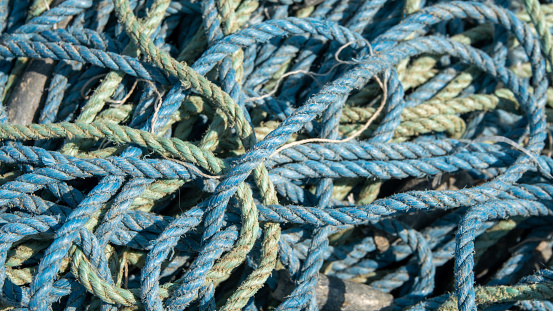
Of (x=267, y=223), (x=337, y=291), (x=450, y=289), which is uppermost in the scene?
(x=267, y=223)

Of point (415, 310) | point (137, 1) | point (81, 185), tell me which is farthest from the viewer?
point (137, 1)

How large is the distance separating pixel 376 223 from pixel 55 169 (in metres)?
1.31

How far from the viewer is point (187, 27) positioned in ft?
6.95

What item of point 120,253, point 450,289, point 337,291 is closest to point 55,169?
point 120,253

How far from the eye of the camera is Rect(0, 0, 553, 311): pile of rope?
65.0 inches

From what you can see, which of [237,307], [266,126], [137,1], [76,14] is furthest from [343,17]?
[237,307]

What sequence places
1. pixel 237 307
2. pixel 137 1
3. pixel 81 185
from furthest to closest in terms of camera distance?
pixel 137 1 → pixel 81 185 → pixel 237 307

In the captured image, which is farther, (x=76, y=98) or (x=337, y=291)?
(x=76, y=98)

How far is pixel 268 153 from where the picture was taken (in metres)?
1.65

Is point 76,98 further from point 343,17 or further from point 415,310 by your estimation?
point 415,310

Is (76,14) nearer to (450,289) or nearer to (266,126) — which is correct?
(266,126)

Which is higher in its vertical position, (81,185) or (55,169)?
(55,169)

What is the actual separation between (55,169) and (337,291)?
1195mm

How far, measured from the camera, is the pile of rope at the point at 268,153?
1.65 metres
